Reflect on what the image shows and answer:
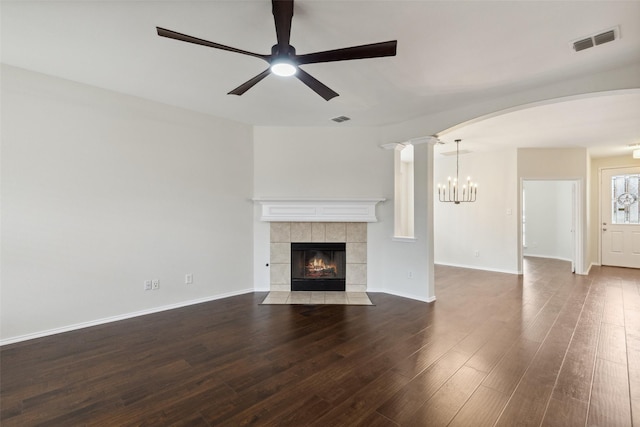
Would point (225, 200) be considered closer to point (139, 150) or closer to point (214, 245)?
point (214, 245)

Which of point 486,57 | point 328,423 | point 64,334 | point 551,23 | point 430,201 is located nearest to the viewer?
point 328,423

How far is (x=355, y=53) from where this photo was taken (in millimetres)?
1904

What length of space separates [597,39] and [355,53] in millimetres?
2086

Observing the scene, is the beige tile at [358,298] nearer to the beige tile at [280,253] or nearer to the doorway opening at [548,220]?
the beige tile at [280,253]

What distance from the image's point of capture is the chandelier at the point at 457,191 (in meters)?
6.64

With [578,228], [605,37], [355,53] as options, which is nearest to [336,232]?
[355,53]

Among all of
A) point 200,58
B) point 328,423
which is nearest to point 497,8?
point 200,58

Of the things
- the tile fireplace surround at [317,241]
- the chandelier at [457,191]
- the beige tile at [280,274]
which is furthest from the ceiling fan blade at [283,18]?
the chandelier at [457,191]

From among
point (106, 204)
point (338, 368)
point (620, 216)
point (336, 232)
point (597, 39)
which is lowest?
point (338, 368)

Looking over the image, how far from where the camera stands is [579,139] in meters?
5.30

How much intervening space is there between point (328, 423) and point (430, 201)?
3.30m

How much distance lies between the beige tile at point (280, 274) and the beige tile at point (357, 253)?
1057mm

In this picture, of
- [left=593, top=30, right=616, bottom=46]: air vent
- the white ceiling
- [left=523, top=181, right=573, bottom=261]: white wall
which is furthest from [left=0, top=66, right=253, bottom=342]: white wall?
[left=523, top=181, right=573, bottom=261]: white wall

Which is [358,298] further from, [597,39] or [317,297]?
[597,39]
